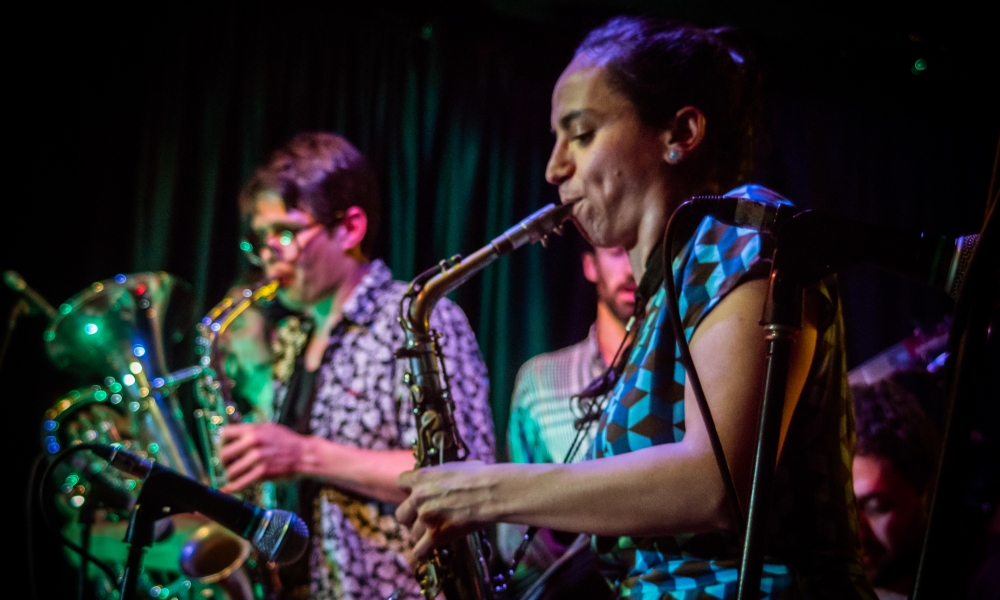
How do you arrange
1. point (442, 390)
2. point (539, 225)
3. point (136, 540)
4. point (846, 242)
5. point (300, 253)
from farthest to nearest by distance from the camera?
point (300, 253)
point (442, 390)
point (539, 225)
point (136, 540)
point (846, 242)

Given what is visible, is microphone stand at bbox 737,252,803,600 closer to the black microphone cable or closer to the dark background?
the black microphone cable

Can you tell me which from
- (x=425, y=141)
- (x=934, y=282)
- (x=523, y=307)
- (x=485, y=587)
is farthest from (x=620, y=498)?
(x=425, y=141)

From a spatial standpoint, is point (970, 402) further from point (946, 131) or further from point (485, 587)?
point (946, 131)

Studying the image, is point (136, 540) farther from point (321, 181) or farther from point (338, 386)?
point (321, 181)

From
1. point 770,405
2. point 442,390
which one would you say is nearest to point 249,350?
point 442,390

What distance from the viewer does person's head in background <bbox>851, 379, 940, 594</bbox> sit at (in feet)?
7.72

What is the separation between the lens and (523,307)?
360 cm

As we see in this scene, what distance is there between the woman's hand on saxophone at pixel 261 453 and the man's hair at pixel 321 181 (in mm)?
884

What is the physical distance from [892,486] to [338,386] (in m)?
1.80

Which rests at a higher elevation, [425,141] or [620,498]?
[425,141]

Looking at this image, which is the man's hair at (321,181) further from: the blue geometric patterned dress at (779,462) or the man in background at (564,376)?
the blue geometric patterned dress at (779,462)

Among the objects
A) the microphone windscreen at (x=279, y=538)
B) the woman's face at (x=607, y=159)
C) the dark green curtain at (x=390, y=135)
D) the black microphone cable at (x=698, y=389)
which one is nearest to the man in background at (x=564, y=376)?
the dark green curtain at (x=390, y=135)

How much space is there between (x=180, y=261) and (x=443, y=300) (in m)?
1.47

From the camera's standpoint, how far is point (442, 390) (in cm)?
230
